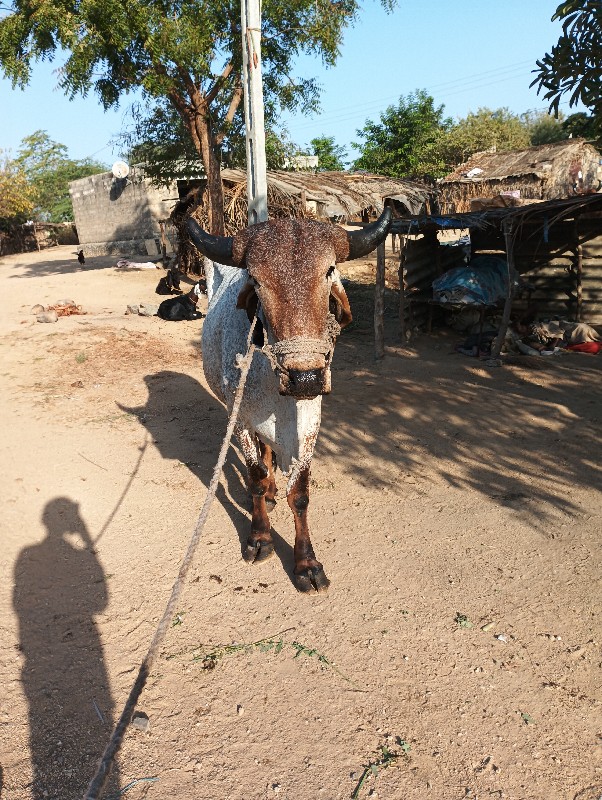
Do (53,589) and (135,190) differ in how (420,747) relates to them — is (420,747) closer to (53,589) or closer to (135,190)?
(53,589)

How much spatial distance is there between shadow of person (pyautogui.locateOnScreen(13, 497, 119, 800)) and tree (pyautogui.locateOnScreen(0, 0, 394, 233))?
11.6m

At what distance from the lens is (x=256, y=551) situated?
430cm

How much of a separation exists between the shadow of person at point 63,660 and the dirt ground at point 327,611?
0.04ft

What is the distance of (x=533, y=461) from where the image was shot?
19.4 feet

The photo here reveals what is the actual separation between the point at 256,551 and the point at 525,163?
26.9 metres

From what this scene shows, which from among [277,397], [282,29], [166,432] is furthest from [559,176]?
[277,397]

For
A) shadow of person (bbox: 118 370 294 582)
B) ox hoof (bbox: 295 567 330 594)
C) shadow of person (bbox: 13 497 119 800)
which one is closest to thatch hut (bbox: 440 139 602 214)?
shadow of person (bbox: 118 370 294 582)

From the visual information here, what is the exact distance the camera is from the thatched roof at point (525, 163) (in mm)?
25405

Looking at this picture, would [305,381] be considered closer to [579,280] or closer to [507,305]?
[507,305]

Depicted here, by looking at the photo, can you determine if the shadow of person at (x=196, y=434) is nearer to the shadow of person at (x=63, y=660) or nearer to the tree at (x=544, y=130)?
the shadow of person at (x=63, y=660)

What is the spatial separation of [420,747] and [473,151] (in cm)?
3925

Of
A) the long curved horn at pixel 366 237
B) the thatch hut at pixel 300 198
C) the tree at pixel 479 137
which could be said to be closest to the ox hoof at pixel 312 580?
the long curved horn at pixel 366 237

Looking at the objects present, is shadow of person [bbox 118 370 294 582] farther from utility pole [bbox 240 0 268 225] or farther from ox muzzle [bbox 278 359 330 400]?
utility pole [bbox 240 0 268 225]

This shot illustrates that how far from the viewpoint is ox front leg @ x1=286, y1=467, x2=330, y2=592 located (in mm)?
3934
